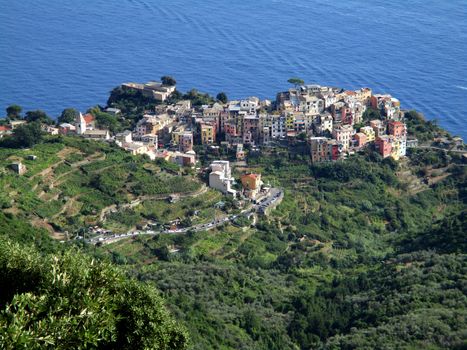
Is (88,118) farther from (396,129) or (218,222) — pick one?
(396,129)

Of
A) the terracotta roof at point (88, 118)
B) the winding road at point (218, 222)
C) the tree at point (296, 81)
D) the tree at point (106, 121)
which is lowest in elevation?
the winding road at point (218, 222)

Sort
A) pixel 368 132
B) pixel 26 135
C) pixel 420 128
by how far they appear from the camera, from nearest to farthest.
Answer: pixel 26 135
pixel 368 132
pixel 420 128

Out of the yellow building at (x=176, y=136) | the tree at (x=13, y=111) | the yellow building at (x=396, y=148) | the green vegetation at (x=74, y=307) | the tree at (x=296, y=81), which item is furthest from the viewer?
the tree at (x=296, y=81)

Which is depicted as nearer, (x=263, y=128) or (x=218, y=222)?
(x=218, y=222)

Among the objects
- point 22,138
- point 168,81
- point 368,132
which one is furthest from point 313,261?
point 168,81

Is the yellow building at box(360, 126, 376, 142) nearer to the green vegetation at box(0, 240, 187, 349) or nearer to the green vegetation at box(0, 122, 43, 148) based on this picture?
the green vegetation at box(0, 122, 43, 148)

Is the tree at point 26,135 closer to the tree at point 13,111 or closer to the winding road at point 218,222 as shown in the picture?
the tree at point 13,111

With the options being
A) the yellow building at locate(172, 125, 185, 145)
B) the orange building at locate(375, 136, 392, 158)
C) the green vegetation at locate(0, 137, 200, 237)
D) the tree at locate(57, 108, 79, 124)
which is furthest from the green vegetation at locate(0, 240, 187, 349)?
the tree at locate(57, 108, 79, 124)

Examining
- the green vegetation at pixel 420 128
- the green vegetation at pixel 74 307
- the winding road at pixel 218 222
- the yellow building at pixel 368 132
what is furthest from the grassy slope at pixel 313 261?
the green vegetation at pixel 74 307

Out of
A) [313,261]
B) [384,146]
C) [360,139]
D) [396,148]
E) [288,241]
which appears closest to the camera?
[313,261]
